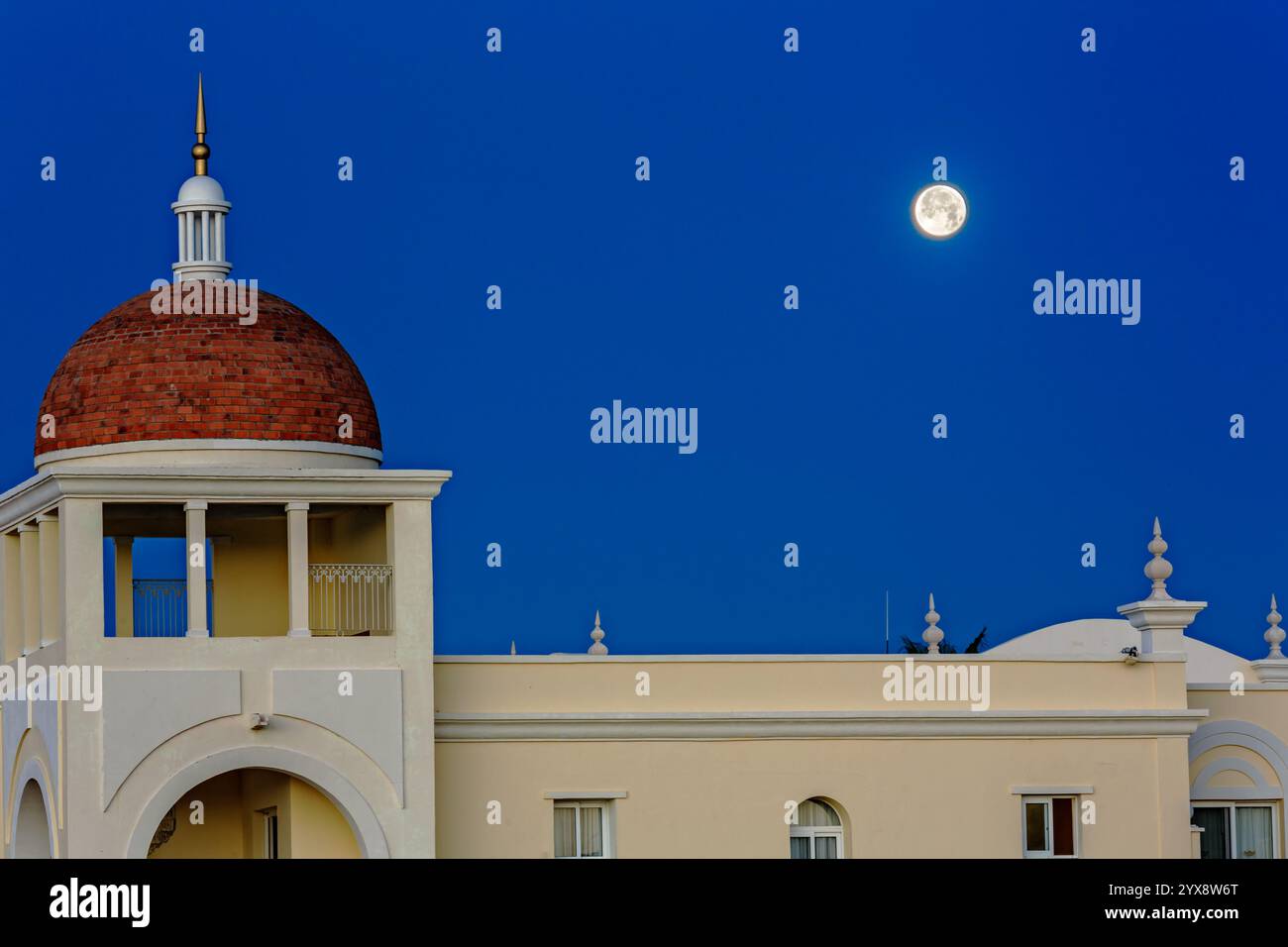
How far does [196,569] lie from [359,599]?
91.4 inches

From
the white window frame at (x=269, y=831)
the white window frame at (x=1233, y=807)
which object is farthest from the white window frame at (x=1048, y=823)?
the white window frame at (x=269, y=831)

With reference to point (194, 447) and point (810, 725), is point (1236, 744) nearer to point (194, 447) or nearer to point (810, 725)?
point (810, 725)

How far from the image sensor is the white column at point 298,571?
96.0 feet

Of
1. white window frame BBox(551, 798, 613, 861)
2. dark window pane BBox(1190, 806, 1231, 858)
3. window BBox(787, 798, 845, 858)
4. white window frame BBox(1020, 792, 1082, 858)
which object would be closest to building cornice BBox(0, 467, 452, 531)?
white window frame BBox(551, 798, 613, 861)

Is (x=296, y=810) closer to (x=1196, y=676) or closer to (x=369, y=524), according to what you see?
(x=369, y=524)

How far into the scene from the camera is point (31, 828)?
30.7 m

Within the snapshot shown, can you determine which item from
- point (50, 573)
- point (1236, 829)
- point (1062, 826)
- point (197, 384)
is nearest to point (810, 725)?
point (1062, 826)

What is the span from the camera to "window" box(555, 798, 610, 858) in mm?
30609

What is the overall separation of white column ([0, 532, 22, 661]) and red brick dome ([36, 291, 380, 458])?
1.35 metres

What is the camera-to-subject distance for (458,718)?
30.2 meters

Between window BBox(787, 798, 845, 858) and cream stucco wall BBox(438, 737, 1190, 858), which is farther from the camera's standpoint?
window BBox(787, 798, 845, 858)

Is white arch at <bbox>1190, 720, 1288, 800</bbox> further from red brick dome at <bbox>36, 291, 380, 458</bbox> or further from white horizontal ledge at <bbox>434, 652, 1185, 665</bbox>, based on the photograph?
red brick dome at <bbox>36, 291, 380, 458</bbox>
